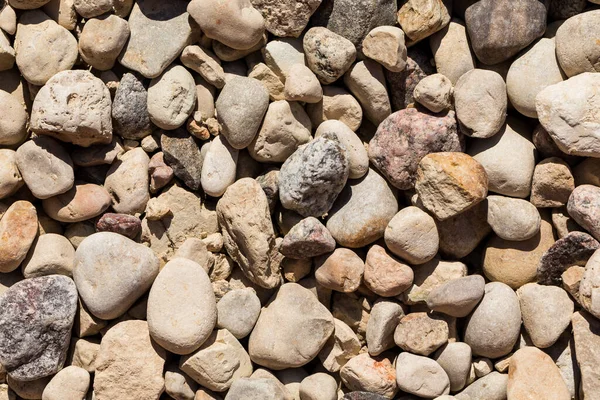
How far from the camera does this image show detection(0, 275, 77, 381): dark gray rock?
227cm

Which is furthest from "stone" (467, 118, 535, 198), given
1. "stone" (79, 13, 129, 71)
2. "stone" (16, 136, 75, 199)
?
"stone" (16, 136, 75, 199)

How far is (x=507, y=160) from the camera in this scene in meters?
2.36

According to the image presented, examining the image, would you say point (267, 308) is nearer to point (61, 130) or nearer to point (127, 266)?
point (127, 266)

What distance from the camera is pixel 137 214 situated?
2.47 m

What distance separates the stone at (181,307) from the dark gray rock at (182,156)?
0.31 metres

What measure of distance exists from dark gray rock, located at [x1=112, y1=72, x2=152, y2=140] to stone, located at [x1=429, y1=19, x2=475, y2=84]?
1.05 metres

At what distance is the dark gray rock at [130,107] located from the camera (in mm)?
2385

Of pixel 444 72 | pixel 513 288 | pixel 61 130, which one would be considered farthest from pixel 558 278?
pixel 61 130

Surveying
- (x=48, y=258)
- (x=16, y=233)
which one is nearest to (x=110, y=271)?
(x=48, y=258)

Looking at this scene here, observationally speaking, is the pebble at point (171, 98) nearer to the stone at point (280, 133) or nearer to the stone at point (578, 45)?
the stone at point (280, 133)

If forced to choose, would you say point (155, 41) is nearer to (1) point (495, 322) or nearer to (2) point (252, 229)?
(2) point (252, 229)

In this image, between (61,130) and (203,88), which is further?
(203,88)

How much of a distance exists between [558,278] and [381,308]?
2.03 feet

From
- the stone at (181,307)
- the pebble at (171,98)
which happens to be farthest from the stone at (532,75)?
the stone at (181,307)
